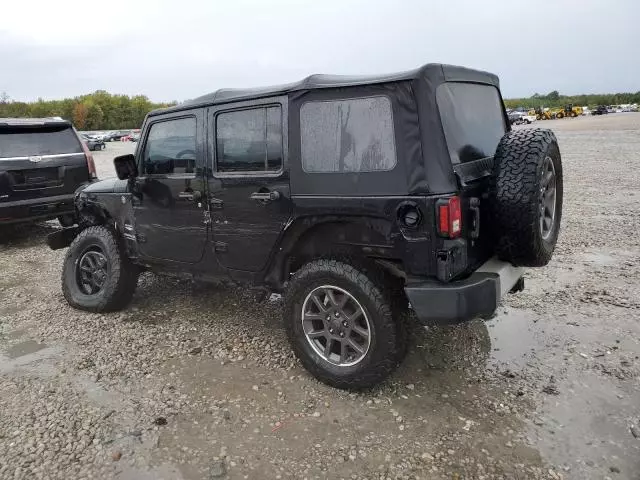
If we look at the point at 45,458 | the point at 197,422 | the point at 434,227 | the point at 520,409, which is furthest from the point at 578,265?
the point at 45,458

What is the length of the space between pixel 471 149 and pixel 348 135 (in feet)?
2.69

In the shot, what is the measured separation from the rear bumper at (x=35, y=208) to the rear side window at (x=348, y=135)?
5.27m

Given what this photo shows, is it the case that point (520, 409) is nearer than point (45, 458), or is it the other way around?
point (45, 458)

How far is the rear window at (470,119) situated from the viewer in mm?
3068

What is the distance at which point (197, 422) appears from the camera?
3041 millimetres

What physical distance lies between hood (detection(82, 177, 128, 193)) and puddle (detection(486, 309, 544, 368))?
340 centimetres

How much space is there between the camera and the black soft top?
2971mm

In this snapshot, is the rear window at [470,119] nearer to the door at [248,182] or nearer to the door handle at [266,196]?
the door at [248,182]

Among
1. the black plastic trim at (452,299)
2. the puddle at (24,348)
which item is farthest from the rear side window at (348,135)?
the puddle at (24,348)

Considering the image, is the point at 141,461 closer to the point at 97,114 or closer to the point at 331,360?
the point at 331,360

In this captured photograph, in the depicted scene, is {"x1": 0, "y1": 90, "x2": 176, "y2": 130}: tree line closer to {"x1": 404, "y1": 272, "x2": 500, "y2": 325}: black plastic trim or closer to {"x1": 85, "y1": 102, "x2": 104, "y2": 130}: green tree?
{"x1": 85, "y1": 102, "x2": 104, "y2": 130}: green tree

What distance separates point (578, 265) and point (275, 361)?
3650 mm

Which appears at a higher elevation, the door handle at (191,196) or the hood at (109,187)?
the hood at (109,187)

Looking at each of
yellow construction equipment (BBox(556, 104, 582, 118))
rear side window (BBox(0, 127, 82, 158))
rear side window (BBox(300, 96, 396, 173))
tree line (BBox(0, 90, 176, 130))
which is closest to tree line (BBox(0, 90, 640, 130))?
tree line (BBox(0, 90, 176, 130))
